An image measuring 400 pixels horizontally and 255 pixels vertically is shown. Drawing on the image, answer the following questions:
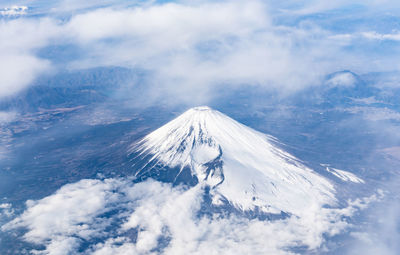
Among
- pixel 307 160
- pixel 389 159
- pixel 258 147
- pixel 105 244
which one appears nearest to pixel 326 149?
pixel 389 159

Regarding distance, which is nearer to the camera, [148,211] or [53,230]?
[53,230]

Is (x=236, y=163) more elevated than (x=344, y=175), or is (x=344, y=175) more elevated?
(x=236, y=163)

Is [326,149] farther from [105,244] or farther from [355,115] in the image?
[105,244]

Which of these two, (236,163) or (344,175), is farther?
(344,175)

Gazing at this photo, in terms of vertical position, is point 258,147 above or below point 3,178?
above

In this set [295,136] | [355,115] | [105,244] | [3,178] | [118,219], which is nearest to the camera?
[105,244]

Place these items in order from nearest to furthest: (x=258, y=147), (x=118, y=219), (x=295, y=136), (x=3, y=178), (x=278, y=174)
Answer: (x=118, y=219) < (x=278, y=174) < (x=258, y=147) < (x=3, y=178) < (x=295, y=136)

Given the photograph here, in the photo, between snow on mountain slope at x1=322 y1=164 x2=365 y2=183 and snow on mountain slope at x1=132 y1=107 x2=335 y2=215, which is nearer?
snow on mountain slope at x1=132 y1=107 x2=335 y2=215

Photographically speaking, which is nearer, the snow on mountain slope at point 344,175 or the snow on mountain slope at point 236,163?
the snow on mountain slope at point 236,163
